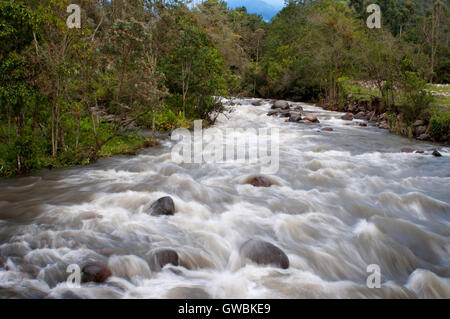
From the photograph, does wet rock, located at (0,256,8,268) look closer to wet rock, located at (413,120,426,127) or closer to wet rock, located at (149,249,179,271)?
wet rock, located at (149,249,179,271)

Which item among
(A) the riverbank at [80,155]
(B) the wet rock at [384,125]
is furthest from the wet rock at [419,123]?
(A) the riverbank at [80,155]

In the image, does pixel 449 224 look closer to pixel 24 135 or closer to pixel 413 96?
pixel 24 135

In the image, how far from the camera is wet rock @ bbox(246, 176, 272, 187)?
27.2 feet

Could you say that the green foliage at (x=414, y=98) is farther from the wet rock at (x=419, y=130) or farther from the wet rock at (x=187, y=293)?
the wet rock at (x=187, y=293)

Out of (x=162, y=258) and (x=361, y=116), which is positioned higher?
(x=361, y=116)

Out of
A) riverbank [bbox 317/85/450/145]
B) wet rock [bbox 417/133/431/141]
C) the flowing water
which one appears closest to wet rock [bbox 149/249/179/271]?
the flowing water

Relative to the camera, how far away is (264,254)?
15.7ft

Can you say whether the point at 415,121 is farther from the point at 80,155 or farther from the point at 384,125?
the point at 80,155

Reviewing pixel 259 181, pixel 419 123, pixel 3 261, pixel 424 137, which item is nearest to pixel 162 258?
pixel 3 261

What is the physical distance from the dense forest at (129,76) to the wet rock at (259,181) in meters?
3.99

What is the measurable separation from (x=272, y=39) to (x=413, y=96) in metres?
32.2

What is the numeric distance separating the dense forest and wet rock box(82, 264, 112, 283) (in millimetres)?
5473

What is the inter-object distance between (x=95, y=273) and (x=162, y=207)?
223cm
